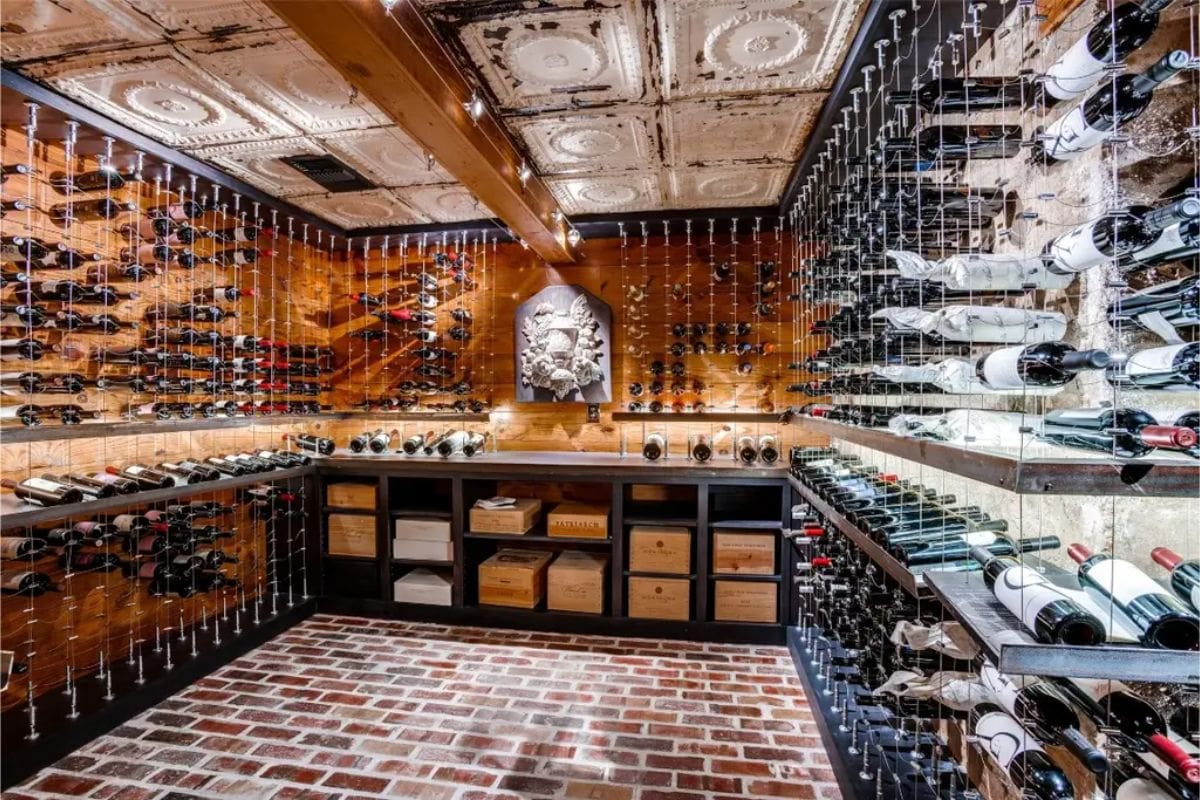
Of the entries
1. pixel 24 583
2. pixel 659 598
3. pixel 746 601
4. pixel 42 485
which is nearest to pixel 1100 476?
pixel 746 601

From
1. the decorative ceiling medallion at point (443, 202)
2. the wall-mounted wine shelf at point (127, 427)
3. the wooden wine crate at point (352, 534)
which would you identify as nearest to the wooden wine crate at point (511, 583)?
the wooden wine crate at point (352, 534)

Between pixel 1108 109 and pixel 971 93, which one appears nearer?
pixel 1108 109

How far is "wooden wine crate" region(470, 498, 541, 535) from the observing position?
4137mm

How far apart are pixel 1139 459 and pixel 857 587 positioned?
1.55 m

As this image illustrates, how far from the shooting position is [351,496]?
4398 mm

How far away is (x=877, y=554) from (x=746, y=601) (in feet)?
6.85

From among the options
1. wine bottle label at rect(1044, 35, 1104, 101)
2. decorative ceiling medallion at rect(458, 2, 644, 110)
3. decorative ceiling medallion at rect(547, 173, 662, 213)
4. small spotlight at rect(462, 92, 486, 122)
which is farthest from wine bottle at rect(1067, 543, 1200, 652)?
decorative ceiling medallion at rect(547, 173, 662, 213)

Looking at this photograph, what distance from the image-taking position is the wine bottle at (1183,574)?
1162 millimetres

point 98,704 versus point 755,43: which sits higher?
point 755,43

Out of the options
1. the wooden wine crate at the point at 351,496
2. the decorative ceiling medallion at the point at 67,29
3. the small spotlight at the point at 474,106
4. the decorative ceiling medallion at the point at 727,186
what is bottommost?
the wooden wine crate at the point at 351,496

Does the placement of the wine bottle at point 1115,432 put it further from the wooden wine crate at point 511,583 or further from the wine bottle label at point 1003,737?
the wooden wine crate at point 511,583

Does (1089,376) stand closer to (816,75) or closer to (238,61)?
(816,75)

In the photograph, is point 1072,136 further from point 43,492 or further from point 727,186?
point 43,492

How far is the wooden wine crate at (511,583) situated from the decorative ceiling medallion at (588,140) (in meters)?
2.74
